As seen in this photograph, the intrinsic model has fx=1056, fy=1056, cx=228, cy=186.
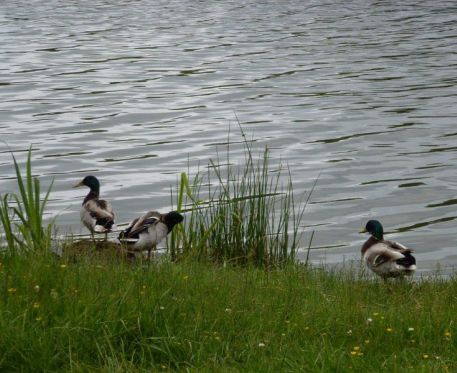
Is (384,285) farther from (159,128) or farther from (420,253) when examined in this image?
(159,128)

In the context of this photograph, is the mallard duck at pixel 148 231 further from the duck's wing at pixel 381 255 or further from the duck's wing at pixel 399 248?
the duck's wing at pixel 399 248

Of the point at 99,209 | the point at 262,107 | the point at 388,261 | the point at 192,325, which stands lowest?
the point at 388,261

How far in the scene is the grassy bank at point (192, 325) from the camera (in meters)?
5.76

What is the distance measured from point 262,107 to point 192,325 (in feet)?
47.9

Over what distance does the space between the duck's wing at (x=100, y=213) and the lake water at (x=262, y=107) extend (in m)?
1.57

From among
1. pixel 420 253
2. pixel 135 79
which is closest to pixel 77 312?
pixel 420 253

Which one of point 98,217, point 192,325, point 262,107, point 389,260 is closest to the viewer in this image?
point 192,325

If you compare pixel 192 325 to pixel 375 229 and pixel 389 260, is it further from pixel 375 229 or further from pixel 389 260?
pixel 375 229

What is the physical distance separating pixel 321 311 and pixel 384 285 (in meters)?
1.94

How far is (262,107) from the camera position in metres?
20.6

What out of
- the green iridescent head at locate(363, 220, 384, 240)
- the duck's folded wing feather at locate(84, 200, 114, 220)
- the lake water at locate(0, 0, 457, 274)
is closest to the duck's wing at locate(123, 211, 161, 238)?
the duck's folded wing feather at locate(84, 200, 114, 220)

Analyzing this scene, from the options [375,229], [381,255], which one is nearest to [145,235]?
[381,255]

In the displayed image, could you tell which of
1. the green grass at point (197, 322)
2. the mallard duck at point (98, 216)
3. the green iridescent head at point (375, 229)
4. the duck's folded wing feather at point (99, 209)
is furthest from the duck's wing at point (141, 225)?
the green iridescent head at point (375, 229)

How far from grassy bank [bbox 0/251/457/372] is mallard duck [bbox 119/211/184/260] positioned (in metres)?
2.34
